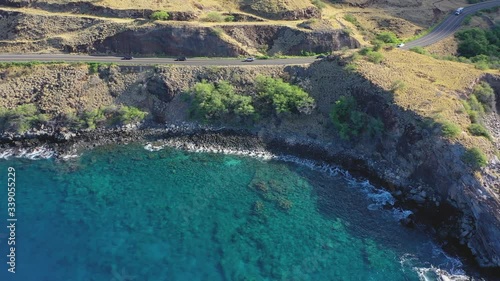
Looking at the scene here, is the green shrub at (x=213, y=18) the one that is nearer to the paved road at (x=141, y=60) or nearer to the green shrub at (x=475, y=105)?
the paved road at (x=141, y=60)

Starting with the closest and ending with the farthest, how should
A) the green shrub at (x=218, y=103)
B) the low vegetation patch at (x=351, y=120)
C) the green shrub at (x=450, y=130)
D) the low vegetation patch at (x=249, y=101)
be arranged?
the green shrub at (x=450, y=130) < the low vegetation patch at (x=351, y=120) < the low vegetation patch at (x=249, y=101) < the green shrub at (x=218, y=103)

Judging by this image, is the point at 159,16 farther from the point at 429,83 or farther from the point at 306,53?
the point at 429,83

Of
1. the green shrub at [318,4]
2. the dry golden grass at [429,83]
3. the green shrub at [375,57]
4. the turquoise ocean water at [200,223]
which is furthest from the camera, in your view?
the green shrub at [318,4]

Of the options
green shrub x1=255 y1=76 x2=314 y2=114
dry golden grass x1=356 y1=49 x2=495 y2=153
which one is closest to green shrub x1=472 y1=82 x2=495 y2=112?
dry golden grass x1=356 y1=49 x2=495 y2=153

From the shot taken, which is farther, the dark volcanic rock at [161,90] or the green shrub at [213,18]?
the green shrub at [213,18]

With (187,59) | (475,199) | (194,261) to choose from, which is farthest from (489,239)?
(187,59)

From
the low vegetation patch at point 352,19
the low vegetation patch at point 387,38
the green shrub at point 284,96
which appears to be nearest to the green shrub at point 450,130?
the green shrub at point 284,96

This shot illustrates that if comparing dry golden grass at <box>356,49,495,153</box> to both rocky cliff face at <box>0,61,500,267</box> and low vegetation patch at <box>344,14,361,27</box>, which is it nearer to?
rocky cliff face at <box>0,61,500,267</box>

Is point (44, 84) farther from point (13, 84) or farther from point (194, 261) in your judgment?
point (194, 261)
